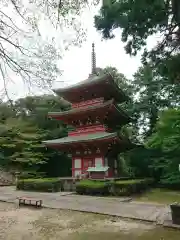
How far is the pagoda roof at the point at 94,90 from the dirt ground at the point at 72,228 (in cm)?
1147

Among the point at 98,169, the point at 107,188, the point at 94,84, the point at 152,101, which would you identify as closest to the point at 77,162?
the point at 98,169

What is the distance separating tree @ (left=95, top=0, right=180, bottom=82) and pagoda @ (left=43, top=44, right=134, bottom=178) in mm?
9449

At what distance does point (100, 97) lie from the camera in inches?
757

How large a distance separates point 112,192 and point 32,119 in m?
15.7

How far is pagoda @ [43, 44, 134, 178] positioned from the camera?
1733 centimetres

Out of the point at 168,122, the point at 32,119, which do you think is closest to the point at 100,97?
the point at 168,122

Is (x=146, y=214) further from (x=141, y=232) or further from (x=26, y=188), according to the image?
(x=26, y=188)

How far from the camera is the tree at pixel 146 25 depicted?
20.5 ft

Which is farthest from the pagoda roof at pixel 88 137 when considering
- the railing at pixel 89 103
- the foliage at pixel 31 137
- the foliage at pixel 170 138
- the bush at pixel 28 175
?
the bush at pixel 28 175

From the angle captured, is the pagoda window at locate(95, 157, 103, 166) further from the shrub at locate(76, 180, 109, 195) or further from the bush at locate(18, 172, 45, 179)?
the bush at locate(18, 172, 45, 179)

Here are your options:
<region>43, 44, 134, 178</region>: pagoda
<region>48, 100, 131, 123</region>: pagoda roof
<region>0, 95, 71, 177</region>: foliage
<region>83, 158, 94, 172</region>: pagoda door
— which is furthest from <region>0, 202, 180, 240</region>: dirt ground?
<region>0, 95, 71, 177</region>: foliage

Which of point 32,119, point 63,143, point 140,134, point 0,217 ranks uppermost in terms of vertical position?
point 32,119

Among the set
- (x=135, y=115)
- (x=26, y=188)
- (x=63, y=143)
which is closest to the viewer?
(x=26, y=188)

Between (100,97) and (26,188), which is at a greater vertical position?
(100,97)
